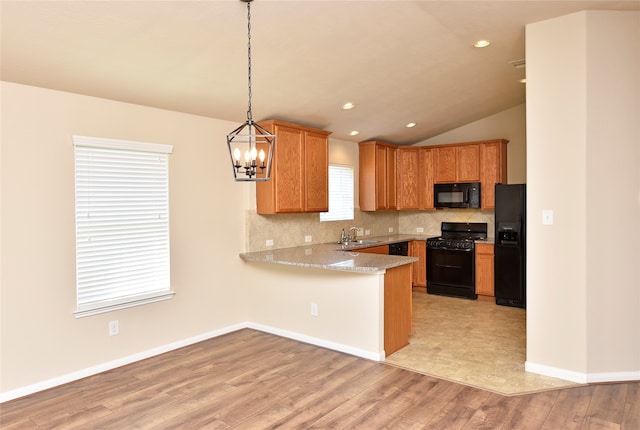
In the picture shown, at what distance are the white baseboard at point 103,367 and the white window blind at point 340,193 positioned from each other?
7.53ft

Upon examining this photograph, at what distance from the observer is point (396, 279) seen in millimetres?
4156

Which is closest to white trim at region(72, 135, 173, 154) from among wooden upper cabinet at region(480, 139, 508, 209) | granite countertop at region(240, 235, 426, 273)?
granite countertop at region(240, 235, 426, 273)

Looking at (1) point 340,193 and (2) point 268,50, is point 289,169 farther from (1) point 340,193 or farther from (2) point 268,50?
(2) point 268,50

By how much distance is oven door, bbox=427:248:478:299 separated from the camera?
628 cm

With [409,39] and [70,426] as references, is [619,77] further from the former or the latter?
[70,426]

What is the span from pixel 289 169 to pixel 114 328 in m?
2.44

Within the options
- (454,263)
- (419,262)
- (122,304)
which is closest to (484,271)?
(454,263)

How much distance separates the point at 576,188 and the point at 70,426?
3.99 meters

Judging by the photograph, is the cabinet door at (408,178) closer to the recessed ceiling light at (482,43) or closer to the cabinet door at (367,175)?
the cabinet door at (367,175)

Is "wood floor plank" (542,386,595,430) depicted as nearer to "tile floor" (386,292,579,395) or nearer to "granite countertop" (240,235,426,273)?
"tile floor" (386,292,579,395)

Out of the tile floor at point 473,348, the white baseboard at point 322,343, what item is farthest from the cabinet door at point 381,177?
the white baseboard at point 322,343

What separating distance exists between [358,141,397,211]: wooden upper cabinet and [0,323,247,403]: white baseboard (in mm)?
2976

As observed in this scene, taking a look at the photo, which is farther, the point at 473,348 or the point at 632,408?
the point at 473,348

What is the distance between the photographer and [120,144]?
148 inches
